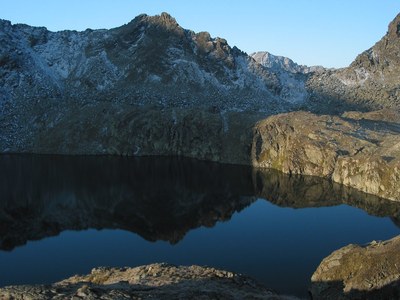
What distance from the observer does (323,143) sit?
414 feet

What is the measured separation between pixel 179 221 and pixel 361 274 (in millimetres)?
43488

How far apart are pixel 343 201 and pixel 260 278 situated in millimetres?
50665

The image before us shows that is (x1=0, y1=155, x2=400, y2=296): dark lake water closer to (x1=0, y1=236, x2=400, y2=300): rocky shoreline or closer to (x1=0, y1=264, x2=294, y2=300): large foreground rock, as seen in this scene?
(x1=0, y1=236, x2=400, y2=300): rocky shoreline

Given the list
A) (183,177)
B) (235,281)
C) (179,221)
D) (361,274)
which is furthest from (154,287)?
(183,177)

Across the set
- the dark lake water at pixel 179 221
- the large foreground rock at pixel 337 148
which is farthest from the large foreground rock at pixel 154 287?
the large foreground rock at pixel 337 148

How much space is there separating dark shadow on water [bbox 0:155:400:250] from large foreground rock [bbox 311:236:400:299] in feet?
95.8

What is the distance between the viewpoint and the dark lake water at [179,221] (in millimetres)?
58156

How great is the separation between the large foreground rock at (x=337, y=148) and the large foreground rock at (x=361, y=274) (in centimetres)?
5605

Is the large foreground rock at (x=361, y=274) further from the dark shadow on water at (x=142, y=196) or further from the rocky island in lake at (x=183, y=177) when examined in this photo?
the dark shadow on water at (x=142, y=196)

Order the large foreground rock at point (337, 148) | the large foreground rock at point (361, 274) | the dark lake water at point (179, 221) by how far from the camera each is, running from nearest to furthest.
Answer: the large foreground rock at point (361, 274), the dark lake water at point (179, 221), the large foreground rock at point (337, 148)

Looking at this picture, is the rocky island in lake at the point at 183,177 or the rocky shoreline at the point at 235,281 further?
the rocky island in lake at the point at 183,177

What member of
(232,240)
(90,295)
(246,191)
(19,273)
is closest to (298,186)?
(246,191)

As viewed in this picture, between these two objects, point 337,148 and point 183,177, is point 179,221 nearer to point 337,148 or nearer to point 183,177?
point 183,177

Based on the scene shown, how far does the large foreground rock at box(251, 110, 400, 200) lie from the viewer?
102000 mm
